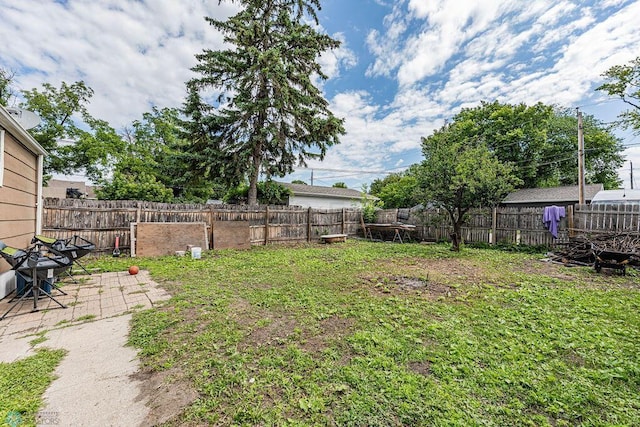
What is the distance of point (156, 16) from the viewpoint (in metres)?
6.91

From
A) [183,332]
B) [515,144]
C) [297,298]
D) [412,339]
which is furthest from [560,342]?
[515,144]

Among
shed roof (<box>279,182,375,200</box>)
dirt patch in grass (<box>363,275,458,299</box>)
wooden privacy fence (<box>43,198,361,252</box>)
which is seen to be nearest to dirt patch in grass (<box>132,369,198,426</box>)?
dirt patch in grass (<box>363,275,458,299</box>)

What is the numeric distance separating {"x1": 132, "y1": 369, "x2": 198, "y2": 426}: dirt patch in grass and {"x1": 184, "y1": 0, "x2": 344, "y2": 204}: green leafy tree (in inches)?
365

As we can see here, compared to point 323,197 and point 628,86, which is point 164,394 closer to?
point 323,197

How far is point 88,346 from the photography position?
2.50 m

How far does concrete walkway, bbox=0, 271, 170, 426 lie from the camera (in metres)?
1.66

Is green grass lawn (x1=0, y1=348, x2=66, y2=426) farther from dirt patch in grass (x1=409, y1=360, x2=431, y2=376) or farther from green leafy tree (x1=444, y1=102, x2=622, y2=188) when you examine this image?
green leafy tree (x1=444, y1=102, x2=622, y2=188)

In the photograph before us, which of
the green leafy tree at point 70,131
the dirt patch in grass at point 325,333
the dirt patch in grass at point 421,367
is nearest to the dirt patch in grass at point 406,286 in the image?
the dirt patch in grass at point 325,333

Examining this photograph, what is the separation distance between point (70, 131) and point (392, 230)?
52.2ft

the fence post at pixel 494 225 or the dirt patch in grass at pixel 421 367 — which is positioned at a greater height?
the fence post at pixel 494 225

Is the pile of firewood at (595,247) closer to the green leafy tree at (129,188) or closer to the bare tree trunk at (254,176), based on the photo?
the bare tree trunk at (254,176)

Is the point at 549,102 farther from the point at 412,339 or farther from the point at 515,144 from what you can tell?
the point at 412,339

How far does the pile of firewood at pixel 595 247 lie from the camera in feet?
19.2

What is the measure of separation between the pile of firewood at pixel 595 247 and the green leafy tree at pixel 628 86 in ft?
28.9
